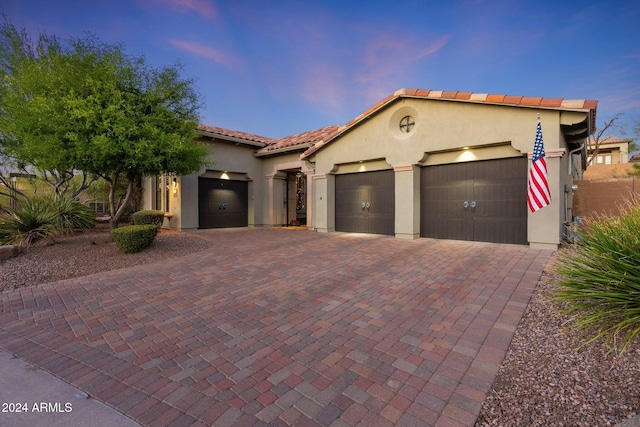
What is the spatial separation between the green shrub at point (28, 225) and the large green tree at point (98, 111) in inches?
52.1

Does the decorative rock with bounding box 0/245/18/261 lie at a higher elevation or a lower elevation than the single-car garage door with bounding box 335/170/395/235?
lower

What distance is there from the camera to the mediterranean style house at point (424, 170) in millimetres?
7367

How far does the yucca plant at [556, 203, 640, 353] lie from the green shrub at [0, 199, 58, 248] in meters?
11.3

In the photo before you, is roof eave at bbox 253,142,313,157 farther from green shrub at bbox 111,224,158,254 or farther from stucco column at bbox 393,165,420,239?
green shrub at bbox 111,224,158,254

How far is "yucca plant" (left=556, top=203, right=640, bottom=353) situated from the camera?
2529 millimetres

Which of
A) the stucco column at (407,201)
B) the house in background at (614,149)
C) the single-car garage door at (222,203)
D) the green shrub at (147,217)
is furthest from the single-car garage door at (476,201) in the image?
the house in background at (614,149)

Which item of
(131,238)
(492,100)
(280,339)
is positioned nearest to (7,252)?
(131,238)

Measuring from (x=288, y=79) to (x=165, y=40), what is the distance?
10.2 m

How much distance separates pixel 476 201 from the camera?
8.60 metres

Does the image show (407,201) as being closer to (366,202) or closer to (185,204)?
(366,202)

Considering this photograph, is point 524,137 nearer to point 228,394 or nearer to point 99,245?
point 228,394

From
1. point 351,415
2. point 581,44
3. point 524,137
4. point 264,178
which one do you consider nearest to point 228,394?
point 351,415

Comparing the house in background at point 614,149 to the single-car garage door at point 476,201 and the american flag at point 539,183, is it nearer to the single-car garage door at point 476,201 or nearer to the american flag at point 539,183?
the single-car garage door at point 476,201

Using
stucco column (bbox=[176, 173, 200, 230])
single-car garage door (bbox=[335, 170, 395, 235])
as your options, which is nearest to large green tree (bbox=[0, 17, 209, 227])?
stucco column (bbox=[176, 173, 200, 230])
